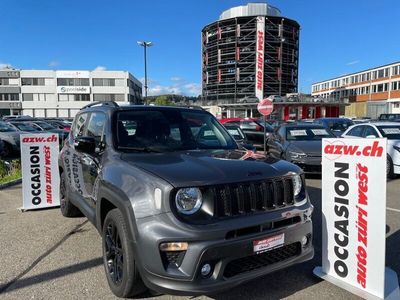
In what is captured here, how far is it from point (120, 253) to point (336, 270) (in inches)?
87.0

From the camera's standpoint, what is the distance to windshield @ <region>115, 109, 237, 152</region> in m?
4.03

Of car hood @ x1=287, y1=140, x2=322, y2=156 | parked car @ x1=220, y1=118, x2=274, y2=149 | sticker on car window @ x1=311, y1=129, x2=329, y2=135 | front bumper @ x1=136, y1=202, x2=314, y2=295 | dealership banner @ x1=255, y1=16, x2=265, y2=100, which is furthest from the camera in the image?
dealership banner @ x1=255, y1=16, x2=265, y2=100

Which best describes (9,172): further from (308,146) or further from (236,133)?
(308,146)

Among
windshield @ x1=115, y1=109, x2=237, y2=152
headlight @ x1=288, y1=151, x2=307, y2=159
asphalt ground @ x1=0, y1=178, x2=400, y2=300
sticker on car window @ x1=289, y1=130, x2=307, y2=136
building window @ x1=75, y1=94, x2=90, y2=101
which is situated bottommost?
asphalt ground @ x1=0, y1=178, x2=400, y2=300

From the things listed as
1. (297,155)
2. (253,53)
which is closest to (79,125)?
(297,155)

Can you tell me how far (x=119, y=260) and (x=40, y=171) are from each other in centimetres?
406

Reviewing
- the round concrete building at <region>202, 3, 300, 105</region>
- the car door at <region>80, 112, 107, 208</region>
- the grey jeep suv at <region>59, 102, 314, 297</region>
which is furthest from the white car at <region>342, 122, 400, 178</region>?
the round concrete building at <region>202, 3, 300, 105</region>

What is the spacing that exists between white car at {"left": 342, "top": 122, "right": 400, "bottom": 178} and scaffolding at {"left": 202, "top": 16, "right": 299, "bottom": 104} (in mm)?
69021

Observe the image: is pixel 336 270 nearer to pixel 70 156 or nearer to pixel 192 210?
pixel 192 210

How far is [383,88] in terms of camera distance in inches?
3349

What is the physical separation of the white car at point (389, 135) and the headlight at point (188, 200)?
349 inches

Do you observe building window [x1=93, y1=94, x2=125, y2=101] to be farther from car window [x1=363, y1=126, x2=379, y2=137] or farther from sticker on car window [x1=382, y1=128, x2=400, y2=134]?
sticker on car window [x1=382, y1=128, x2=400, y2=134]

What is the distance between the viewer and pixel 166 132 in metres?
4.26

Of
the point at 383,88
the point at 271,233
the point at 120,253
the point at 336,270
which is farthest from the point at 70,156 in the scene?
the point at 383,88
